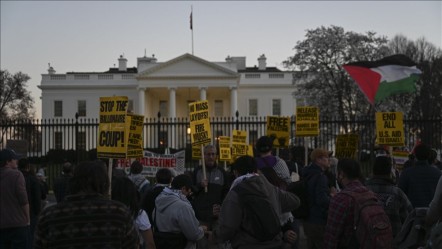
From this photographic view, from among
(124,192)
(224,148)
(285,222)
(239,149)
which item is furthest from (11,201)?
(224,148)

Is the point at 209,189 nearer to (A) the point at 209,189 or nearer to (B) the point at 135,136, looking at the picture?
(A) the point at 209,189

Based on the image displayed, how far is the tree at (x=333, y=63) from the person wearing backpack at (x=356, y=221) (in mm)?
29350

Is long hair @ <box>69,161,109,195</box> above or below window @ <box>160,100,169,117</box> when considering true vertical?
below

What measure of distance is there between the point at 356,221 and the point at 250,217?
889mm

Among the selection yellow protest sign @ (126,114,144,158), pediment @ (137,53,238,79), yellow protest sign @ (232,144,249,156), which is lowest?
yellow protest sign @ (232,144,249,156)

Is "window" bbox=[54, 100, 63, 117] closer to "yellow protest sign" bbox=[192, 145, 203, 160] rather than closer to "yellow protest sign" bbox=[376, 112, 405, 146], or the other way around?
"yellow protest sign" bbox=[192, 145, 203, 160]

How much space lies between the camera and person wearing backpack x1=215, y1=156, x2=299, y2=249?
181 inches

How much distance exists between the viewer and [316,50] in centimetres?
3531

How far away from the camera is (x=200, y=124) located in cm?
1008

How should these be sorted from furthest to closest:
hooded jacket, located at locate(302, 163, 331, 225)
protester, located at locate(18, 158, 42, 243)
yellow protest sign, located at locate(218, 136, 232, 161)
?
yellow protest sign, located at locate(218, 136, 232, 161), protester, located at locate(18, 158, 42, 243), hooded jacket, located at locate(302, 163, 331, 225)

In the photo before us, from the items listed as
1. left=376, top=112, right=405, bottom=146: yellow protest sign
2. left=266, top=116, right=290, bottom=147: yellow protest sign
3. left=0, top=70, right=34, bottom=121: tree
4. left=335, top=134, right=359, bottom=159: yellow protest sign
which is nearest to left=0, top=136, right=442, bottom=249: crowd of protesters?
left=266, top=116, right=290, bottom=147: yellow protest sign

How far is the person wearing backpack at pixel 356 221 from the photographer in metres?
4.50

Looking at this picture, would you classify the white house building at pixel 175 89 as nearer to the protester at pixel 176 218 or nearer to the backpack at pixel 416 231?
the protester at pixel 176 218

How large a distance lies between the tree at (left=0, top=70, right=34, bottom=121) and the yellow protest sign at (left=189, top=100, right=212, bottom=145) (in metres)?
45.6
